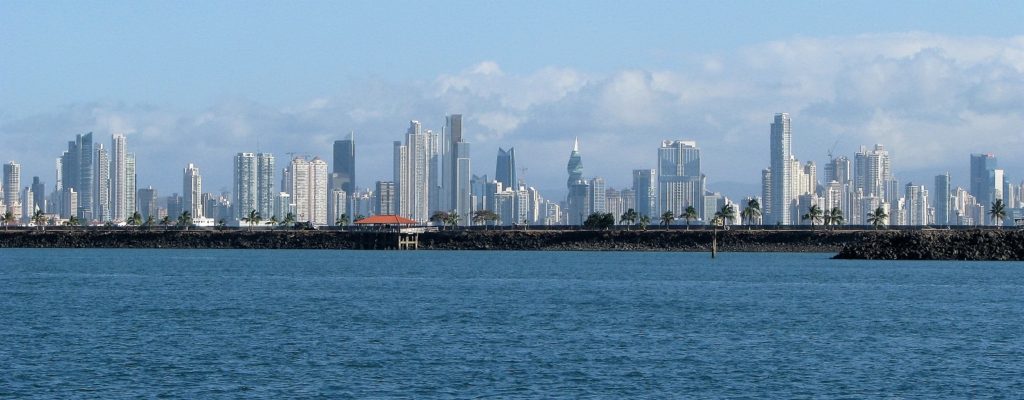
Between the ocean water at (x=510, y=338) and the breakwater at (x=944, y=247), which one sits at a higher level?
the breakwater at (x=944, y=247)

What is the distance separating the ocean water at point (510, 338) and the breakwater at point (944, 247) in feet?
145

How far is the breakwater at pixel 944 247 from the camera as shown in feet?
491

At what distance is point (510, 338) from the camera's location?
193 feet

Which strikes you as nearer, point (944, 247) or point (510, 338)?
point (510, 338)

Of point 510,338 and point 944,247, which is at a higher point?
point 944,247

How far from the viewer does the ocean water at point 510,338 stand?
44.8 metres

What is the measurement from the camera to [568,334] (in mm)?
60719

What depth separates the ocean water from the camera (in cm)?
4475

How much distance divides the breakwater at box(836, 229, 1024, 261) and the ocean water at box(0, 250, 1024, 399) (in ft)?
145

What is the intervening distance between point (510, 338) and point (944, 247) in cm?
10694

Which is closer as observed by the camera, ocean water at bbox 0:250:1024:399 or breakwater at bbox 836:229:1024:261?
ocean water at bbox 0:250:1024:399

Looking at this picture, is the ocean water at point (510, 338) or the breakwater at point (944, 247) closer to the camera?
the ocean water at point (510, 338)

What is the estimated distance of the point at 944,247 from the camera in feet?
504

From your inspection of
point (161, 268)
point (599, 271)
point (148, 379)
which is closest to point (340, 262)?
point (161, 268)
